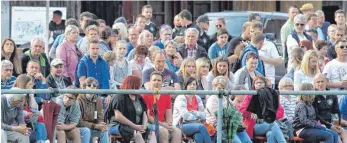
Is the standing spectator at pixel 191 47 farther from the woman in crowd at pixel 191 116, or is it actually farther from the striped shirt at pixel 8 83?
the striped shirt at pixel 8 83

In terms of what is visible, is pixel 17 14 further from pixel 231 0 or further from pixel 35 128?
pixel 35 128

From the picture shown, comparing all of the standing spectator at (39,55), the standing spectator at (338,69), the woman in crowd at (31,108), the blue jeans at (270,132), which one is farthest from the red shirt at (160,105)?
the standing spectator at (338,69)

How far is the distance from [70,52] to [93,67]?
105 cm

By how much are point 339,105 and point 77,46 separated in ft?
14.2

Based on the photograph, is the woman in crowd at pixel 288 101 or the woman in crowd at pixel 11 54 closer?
the woman in crowd at pixel 288 101

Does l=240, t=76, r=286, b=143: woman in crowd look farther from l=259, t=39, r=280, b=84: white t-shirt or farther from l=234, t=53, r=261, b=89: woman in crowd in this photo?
l=259, t=39, r=280, b=84: white t-shirt

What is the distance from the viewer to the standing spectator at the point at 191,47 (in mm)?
20547

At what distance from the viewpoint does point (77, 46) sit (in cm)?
1952

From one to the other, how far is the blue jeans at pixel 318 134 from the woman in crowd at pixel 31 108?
358 centimetres

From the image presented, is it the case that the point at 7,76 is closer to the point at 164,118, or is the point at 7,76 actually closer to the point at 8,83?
the point at 8,83

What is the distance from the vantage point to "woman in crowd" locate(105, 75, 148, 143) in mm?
15727

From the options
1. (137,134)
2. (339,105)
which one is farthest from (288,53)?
(137,134)

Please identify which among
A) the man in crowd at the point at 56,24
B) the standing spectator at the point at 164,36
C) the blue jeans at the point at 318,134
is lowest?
the blue jeans at the point at 318,134

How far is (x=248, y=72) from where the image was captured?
Answer: 61.8ft
